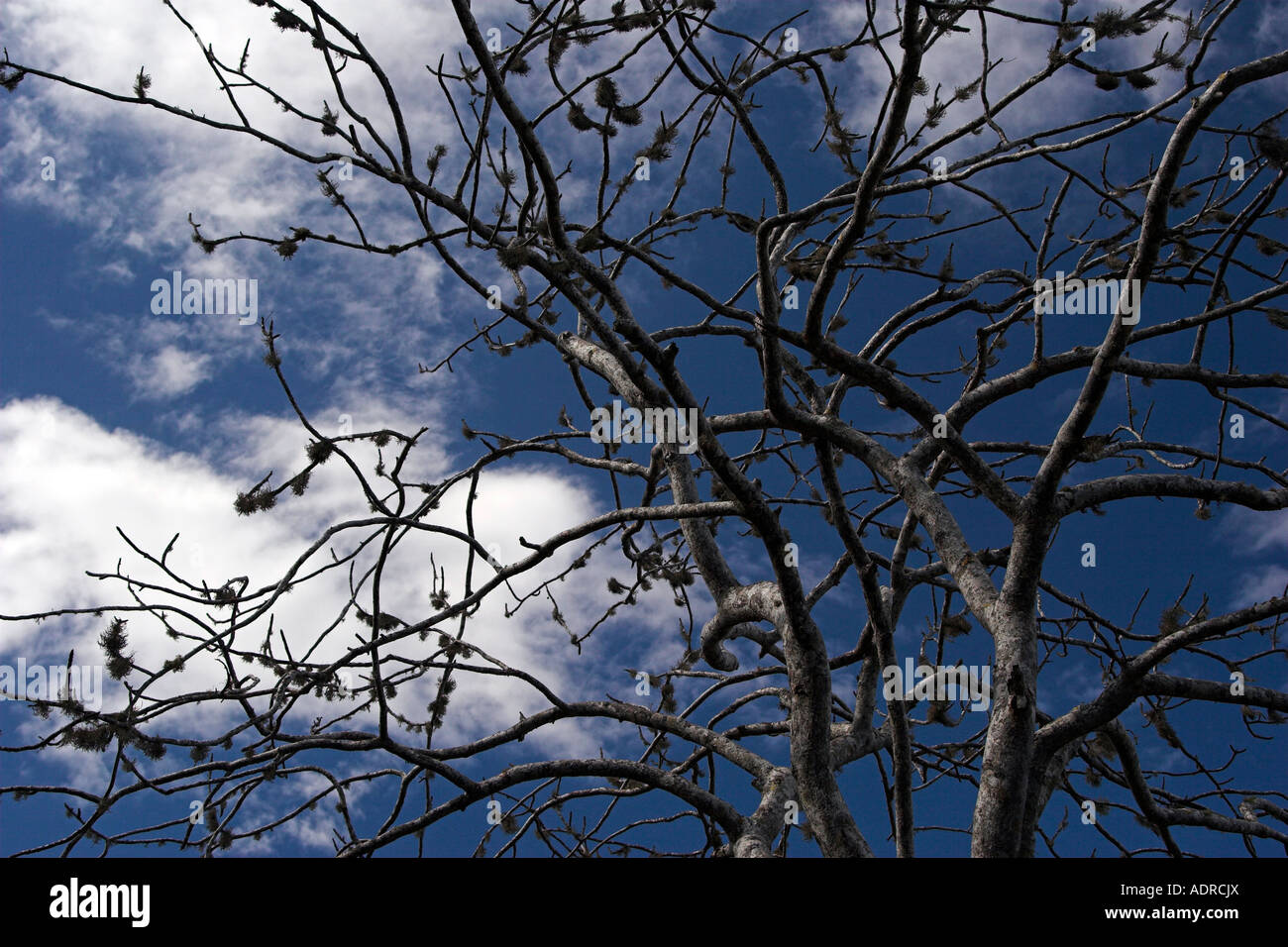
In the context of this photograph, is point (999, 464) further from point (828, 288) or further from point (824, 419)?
point (828, 288)

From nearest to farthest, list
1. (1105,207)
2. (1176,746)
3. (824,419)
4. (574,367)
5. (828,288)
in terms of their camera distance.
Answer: (828,288), (824,419), (1105,207), (1176,746), (574,367)

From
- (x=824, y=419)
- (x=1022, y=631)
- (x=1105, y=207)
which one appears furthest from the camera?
(x=1105, y=207)

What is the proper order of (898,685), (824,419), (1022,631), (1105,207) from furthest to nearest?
(1105,207)
(824,419)
(898,685)
(1022,631)

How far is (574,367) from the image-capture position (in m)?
5.88

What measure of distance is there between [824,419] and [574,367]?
75.7 inches

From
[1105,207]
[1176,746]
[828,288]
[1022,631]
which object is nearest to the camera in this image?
[1022,631]
